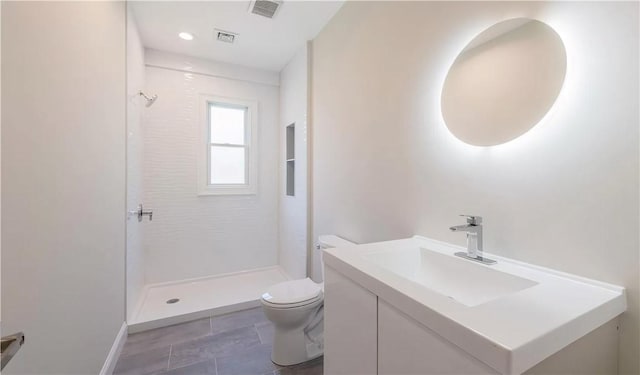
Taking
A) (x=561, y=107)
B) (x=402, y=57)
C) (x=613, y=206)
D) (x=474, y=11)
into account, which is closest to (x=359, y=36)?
(x=402, y=57)

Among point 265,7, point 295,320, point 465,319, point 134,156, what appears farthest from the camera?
point 134,156

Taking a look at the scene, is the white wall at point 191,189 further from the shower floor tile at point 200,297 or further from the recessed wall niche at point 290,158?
the recessed wall niche at point 290,158

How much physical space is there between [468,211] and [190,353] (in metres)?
2.03

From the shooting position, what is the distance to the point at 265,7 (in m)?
2.06

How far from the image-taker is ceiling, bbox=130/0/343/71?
2072mm

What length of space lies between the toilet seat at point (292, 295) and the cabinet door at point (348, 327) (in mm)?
584

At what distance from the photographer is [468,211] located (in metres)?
1.12

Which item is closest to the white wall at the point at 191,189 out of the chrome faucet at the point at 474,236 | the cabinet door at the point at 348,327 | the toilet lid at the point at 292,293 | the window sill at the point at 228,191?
the window sill at the point at 228,191

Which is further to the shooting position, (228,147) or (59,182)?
(228,147)

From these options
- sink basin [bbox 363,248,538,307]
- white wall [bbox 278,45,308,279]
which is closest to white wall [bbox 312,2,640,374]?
sink basin [bbox 363,248,538,307]

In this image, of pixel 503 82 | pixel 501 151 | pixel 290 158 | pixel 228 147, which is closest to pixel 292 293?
pixel 501 151

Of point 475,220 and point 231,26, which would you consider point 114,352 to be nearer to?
point 475,220

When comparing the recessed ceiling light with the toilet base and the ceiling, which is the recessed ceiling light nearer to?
the ceiling

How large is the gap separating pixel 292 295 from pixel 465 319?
133cm
